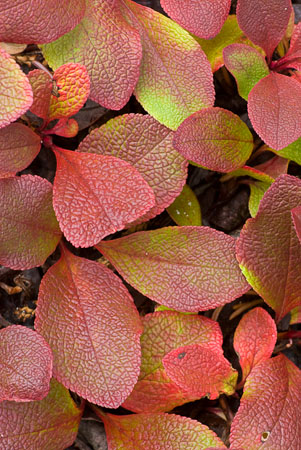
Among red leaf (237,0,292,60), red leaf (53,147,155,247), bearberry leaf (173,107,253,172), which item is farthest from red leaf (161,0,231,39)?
red leaf (53,147,155,247)

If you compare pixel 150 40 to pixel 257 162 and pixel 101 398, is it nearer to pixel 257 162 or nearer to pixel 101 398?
pixel 257 162

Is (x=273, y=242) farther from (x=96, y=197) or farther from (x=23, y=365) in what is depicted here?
(x=23, y=365)

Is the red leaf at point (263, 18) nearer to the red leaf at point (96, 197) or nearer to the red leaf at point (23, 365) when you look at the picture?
the red leaf at point (96, 197)

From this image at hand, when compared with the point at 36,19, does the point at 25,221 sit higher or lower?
lower

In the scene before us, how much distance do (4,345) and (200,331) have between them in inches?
12.8

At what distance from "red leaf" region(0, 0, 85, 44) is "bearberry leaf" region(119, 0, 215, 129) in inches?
5.3

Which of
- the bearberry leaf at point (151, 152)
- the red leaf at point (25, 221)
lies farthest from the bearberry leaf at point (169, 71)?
the red leaf at point (25, 221)

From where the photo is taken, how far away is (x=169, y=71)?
0.96m

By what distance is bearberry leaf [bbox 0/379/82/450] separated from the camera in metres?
0.85

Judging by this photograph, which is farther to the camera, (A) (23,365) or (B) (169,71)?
(B) (169,71)

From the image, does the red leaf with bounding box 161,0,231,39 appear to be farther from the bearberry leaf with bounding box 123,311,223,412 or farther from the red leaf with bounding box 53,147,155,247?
the bearberry leaf with bounding box 123,311,223,412

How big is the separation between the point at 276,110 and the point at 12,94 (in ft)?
1.44

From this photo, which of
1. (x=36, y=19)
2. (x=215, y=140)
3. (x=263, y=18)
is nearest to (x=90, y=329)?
(x=215, y=140)

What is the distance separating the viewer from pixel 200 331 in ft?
3.01
